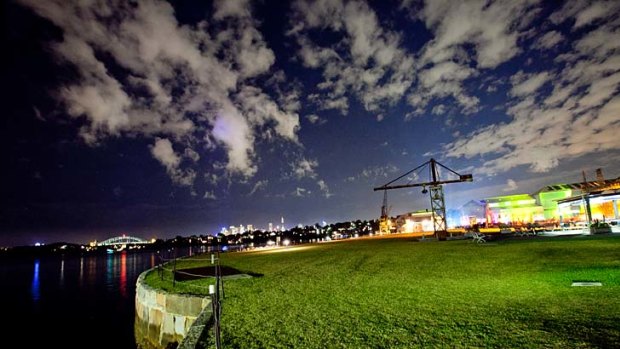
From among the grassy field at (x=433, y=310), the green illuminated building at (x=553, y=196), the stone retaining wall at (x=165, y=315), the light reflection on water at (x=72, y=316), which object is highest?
the green illuminated building at (x=553, y=196)

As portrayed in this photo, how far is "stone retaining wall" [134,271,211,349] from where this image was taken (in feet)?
29.9

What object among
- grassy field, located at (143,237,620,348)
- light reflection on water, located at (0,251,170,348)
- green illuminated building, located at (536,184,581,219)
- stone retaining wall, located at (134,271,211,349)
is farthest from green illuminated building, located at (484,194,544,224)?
stone retaining wall, located at (134,271,211,349)

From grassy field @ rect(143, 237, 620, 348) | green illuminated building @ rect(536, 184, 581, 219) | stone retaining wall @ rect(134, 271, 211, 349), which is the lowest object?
stone retaining wall @ rect(134, 271, 211, 349)

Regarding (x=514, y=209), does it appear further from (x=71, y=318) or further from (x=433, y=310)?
(x=71, y=318)

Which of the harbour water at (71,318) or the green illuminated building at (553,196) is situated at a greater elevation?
the green illuminated building at (553,196)

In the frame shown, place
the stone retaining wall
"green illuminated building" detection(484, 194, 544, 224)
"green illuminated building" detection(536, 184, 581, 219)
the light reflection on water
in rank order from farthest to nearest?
"green illuminated building" detection(484, 194, 544, 224) < "green illuminated building" detection(536, 184, 581, 219) < the light reflection on water < the stone retaining wall

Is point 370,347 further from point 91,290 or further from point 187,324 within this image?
point 91,290

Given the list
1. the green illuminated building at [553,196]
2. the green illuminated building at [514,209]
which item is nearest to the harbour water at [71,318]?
the green illuminated building at [514,209]

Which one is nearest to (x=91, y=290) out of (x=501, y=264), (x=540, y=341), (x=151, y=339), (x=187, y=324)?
(x=151, y=339)

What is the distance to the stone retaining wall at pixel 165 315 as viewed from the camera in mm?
9117

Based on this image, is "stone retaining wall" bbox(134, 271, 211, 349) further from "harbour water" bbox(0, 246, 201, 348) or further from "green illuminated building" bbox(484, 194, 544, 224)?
"green illuminated building" bbox(484, 194, 544, 224)

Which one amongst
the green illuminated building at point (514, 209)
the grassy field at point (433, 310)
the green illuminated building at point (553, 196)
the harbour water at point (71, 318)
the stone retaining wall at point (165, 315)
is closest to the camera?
the grassy field at point (433, 310)

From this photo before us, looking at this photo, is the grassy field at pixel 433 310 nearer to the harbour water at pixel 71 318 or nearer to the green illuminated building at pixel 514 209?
the harbour water at pixel 71 318

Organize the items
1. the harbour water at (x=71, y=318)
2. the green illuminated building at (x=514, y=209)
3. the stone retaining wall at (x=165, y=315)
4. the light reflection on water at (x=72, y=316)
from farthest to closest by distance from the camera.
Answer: the green illuminated building at (x=514, y=209)
the light reflection on water at (x=72, y=316)
the harbour water at (x=71, y=318)
the stone retaining wall at (x=165, y=315)
